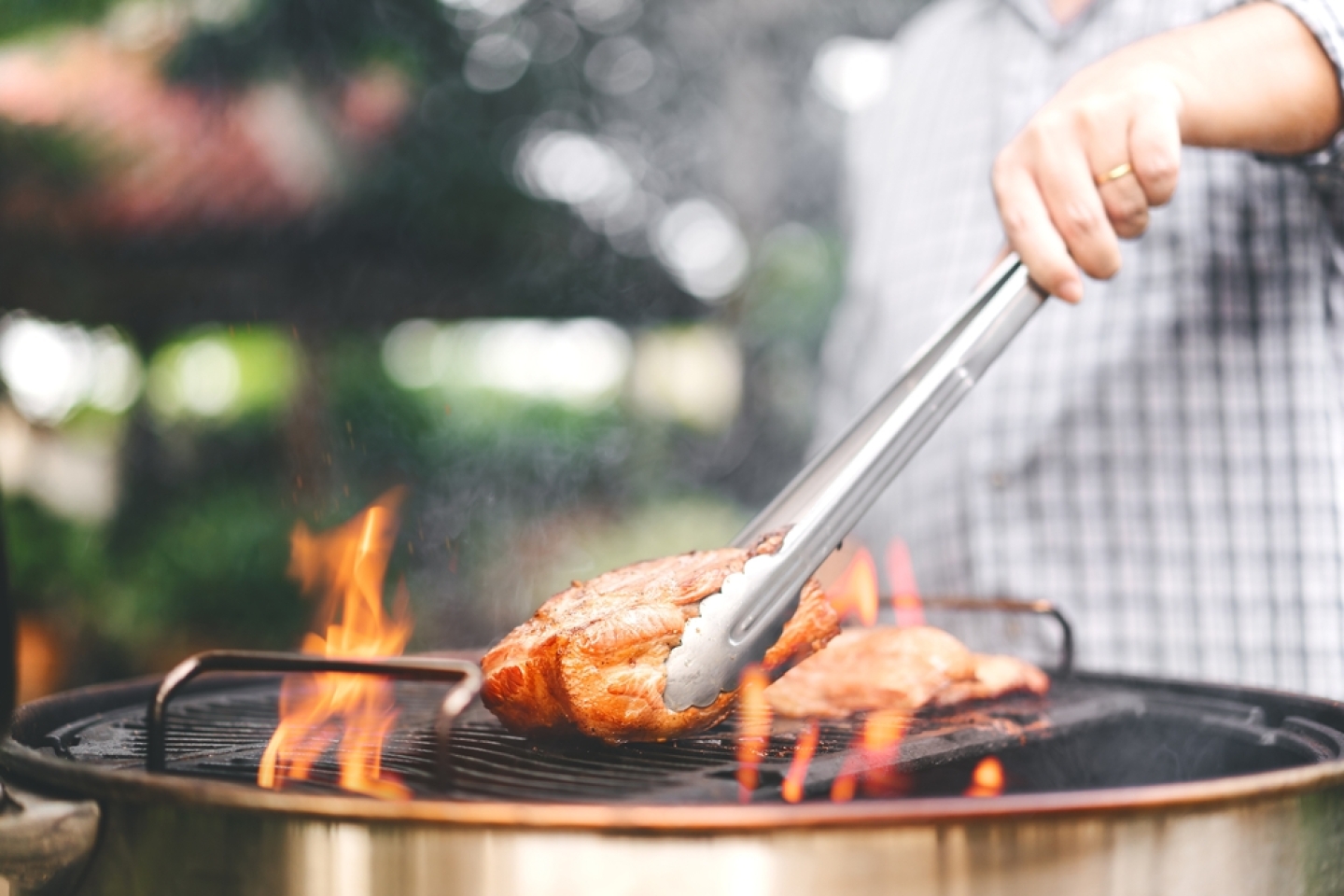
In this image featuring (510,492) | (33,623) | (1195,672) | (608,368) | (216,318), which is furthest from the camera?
(608,368)

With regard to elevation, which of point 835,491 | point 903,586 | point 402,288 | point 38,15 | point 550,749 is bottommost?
point 550,749

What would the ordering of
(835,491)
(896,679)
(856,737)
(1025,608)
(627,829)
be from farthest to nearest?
(1025,608)
(896,679)
(856,737)
(835,491)
(627,829)

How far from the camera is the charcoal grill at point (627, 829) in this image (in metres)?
0.95

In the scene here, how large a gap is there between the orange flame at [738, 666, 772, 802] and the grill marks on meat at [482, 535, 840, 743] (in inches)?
1.5

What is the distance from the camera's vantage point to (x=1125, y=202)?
5.12 ft

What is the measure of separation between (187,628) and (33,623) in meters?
0.64

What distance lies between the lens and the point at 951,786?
163 cm

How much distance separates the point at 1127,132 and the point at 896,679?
3.11 ft

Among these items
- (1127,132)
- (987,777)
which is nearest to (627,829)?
(987,777)

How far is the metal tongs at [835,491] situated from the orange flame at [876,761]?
0.64ft

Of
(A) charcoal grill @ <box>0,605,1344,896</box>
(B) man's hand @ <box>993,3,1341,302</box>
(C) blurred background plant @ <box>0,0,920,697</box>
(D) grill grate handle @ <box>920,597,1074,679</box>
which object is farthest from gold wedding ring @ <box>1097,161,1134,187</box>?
(C) blurred background plant @ <box>0,0,920,697</box>

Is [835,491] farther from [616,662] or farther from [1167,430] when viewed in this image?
[1167,430]

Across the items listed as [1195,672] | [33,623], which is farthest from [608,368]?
[1195,672]

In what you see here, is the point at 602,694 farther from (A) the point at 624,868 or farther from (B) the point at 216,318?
(B) the point at 216,318
